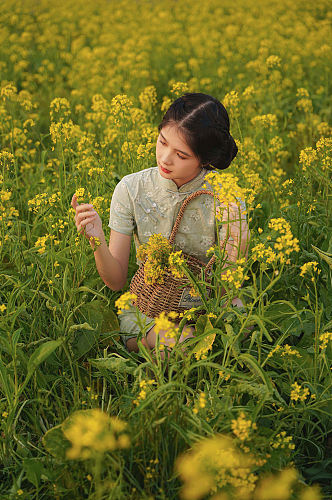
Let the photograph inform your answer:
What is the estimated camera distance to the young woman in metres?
2.07

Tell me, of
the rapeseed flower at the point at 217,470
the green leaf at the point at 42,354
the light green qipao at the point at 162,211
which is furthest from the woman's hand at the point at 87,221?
the rapeseed flower at the point at 217,470

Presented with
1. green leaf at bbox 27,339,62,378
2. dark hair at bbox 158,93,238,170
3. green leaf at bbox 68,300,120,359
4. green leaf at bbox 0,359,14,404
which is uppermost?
dark hair at bbox 158,93,238,170

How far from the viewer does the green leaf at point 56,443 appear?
58.7 inches

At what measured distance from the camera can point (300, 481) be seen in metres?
1.47

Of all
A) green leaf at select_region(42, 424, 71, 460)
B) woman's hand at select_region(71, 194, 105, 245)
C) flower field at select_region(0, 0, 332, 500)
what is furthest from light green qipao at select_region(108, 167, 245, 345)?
green leaf at select_region(42, 424, 71, 460)

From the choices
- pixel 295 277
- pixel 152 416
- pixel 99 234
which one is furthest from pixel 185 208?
pixel 152 416

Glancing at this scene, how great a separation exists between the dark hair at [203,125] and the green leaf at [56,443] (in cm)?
117

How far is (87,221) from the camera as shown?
75.0 inches

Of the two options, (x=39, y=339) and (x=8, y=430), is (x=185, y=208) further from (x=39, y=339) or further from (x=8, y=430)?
(x=8, y=430)

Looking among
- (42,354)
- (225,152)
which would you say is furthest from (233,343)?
(225,152)

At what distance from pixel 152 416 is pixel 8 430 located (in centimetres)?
48

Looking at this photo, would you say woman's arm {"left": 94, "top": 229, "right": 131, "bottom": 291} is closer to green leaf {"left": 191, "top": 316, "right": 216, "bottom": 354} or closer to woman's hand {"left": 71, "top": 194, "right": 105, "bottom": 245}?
woman's hand {"left": 71, "top": 194, "right": 105, "bottom": 245}

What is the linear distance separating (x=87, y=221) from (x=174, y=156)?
45cm

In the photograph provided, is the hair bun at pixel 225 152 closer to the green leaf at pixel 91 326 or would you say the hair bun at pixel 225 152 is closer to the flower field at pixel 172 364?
the flower field at pixel 172 364
